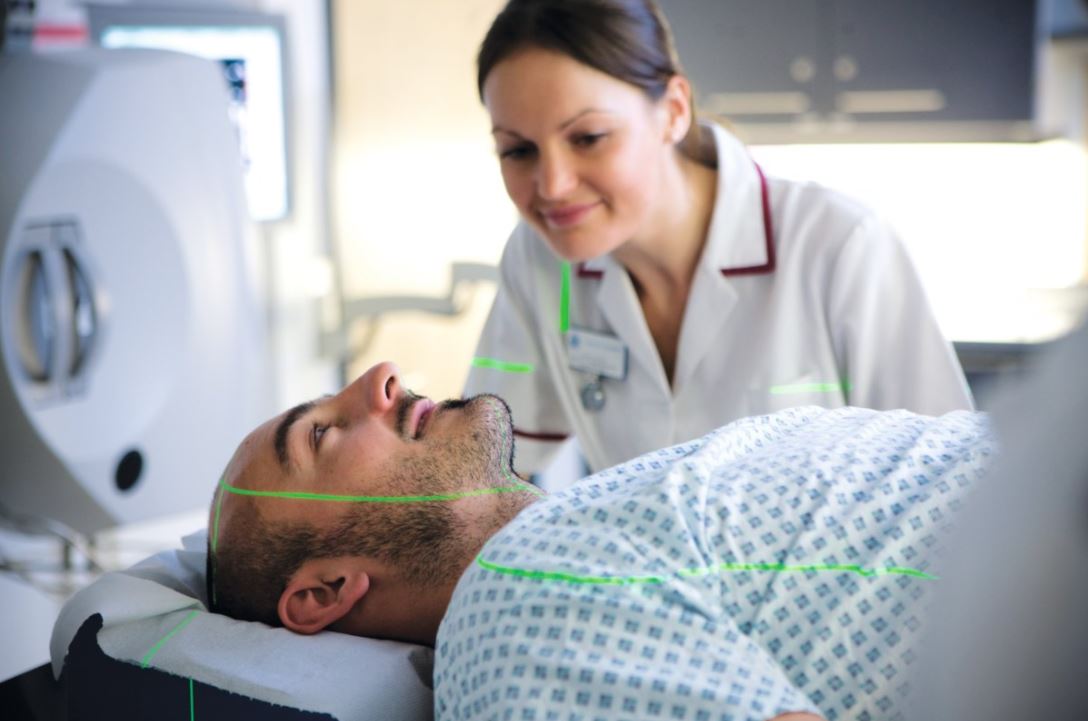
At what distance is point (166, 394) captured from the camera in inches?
87.2

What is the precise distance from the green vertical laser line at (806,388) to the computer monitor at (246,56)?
157cm

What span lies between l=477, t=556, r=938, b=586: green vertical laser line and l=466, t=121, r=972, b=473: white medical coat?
81 cm

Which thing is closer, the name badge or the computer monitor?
the name badge

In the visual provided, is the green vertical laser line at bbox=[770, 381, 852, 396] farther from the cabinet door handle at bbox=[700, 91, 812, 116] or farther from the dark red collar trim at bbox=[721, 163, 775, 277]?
the cabinet door handle at bbox=[700, 91, 812, 116]

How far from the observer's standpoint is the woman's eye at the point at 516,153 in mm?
1840

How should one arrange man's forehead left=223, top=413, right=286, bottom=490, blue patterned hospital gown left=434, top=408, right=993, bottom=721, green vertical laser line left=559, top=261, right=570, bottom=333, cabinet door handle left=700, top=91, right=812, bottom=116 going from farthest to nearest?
cabinet door handle left=700, top=91, right=812, bottom=116
green vertical laser line left=559, top=261, right=570, bottom=333
man's forehead left=223, top=413, right=286, bottom=490
blue patterned hospital gown left=434, top=408, right=993, bottom=721

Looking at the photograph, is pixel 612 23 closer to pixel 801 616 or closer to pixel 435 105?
pixel 801 616

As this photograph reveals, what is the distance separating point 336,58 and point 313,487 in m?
2.63

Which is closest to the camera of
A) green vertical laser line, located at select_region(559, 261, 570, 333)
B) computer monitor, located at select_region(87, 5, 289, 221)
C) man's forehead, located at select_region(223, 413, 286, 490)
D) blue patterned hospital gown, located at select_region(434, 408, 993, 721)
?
blue patterned hospital gown, located at select_region(434, 408, 993, 721)

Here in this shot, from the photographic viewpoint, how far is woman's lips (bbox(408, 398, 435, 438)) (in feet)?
4.60

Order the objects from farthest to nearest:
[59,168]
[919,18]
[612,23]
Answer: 1. [919,18]
2. [59,168]
3. [612,23]

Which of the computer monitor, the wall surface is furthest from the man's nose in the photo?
the wall surface

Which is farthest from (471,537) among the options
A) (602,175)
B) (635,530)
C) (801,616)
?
(602,175)

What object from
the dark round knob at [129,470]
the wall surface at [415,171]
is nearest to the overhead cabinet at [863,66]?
the wall surface at [415,171]
